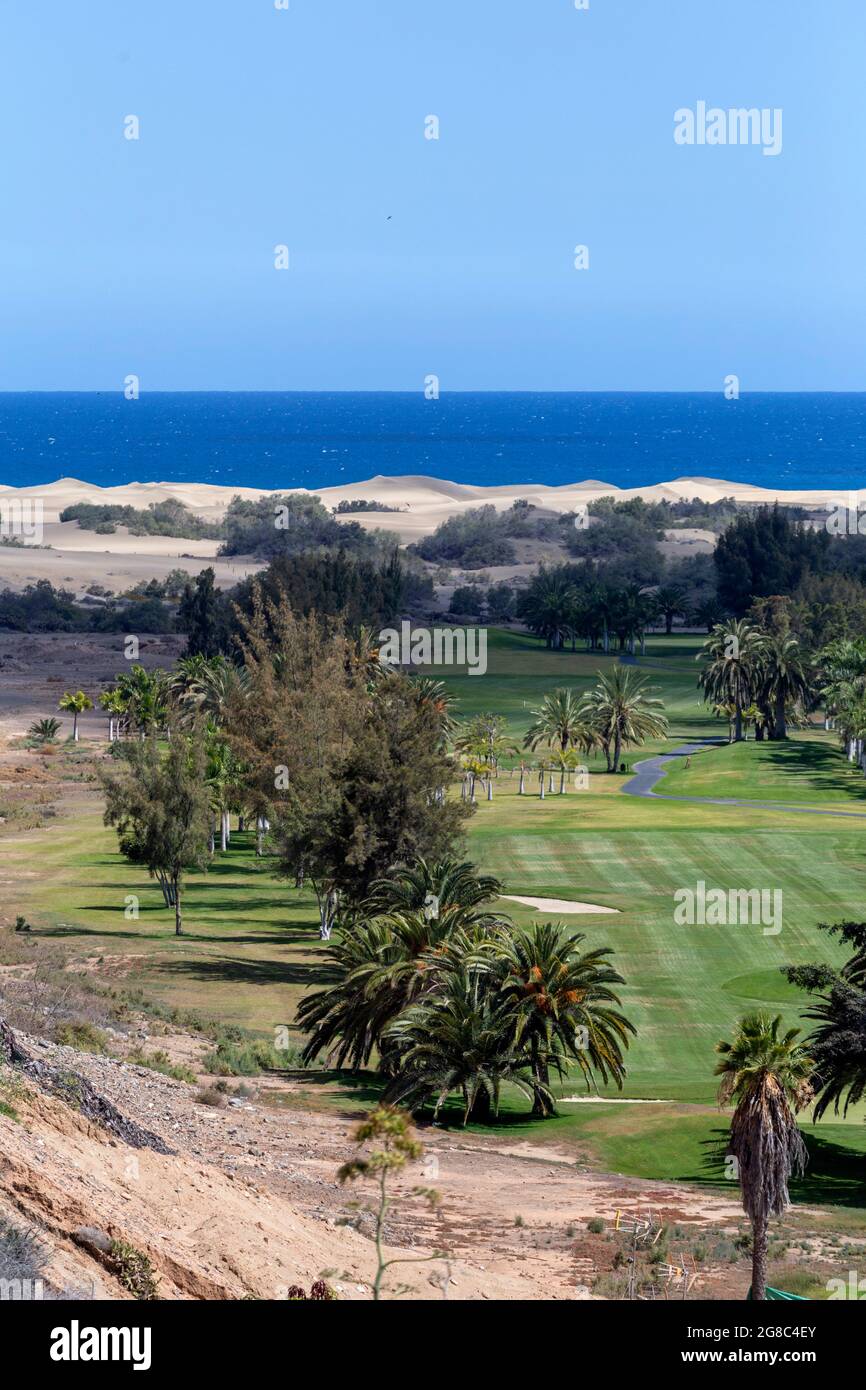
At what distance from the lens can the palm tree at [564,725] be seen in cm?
8781

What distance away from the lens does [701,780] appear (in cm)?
8631

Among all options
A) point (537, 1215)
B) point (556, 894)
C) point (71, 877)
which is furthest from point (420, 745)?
point (537, 1215)

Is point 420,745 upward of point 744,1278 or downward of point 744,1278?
upward

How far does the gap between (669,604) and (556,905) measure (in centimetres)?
9399

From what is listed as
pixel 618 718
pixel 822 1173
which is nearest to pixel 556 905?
pixel 822 1173

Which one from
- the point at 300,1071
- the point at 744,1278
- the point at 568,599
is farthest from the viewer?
the point at 568,599

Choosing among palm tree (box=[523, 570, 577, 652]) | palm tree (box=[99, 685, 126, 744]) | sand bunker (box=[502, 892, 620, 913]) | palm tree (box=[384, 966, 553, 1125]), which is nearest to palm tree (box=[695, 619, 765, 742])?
palm tree (box=[523, 570, 577, 652])

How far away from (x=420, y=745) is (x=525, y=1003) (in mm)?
17299

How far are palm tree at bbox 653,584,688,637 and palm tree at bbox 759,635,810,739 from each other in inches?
1541

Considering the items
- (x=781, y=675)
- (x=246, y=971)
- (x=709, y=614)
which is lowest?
(x=246, y=971)

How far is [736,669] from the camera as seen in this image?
97562 millimetres

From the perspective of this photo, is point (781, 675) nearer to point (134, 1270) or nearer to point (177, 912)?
point (177, 912)

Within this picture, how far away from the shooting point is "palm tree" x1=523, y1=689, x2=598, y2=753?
87.8 metres
